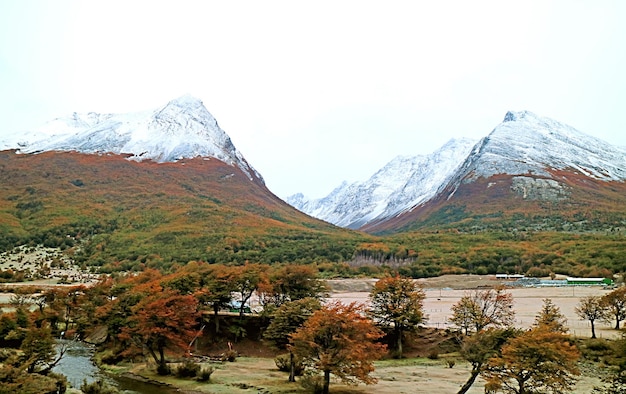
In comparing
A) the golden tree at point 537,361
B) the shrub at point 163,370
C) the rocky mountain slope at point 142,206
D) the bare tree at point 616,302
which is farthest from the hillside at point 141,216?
the golden tree at point 537,361

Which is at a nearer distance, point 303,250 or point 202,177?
point 303,250

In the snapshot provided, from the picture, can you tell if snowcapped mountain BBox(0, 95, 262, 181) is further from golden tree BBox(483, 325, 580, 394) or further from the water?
golden tree BBox(483, 325, 580, 394)

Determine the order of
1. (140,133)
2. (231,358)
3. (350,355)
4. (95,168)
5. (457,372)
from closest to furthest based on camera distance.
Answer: (350,355), (457,372), (231,358), (95,168), (140,133)

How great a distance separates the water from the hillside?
4888 cm

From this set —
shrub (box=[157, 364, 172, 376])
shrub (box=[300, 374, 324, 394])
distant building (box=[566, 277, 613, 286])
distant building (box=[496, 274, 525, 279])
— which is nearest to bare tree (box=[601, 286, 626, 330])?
shrub (box=[300, 374, 324, 394])

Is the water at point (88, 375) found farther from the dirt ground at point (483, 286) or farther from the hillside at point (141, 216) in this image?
the hillside at point (141, 216)

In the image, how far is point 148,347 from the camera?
35.3 meters

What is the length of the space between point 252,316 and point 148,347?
45.7 feet

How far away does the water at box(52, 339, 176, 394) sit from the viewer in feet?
99.3

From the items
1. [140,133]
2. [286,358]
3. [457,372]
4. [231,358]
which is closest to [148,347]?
[231,358]

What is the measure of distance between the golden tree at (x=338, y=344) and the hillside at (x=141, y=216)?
66.8 meters

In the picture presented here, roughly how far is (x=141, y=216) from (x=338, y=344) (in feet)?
329

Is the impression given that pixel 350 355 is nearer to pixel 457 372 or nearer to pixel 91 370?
pixel 457 372

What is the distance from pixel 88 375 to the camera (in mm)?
33656
